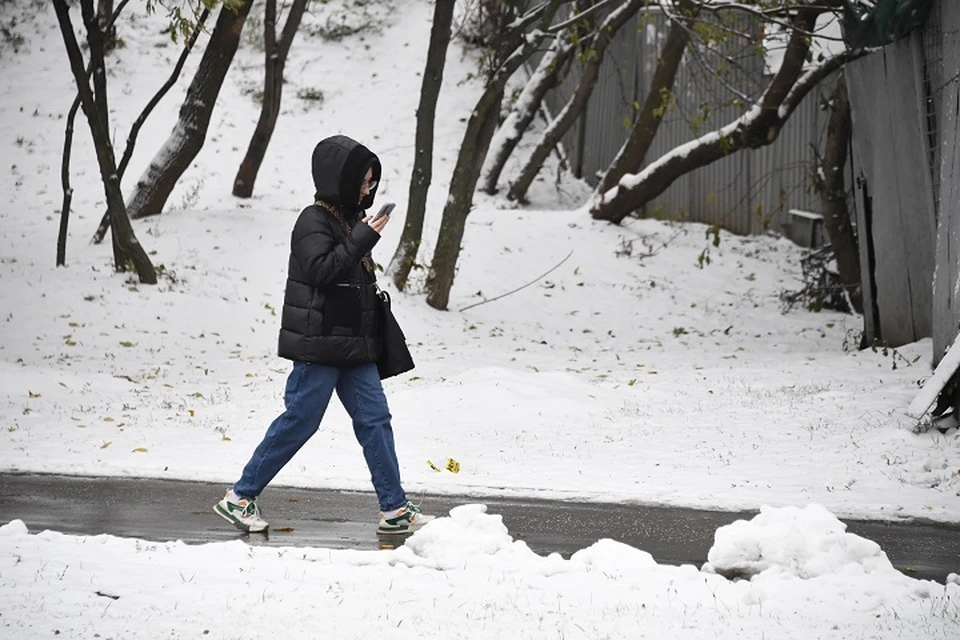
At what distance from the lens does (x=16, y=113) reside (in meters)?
24.1

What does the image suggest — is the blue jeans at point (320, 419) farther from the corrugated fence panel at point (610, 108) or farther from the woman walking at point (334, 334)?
the corrugated fence panel at point (610, 108)

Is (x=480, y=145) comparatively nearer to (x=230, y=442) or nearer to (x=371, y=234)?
(x=230, y=442)

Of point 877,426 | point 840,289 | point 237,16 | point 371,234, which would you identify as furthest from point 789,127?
point 371,234

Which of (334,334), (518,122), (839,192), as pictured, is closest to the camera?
(334,334)

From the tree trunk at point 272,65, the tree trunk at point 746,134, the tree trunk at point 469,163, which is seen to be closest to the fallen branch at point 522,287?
the tree trunk at point 469,163

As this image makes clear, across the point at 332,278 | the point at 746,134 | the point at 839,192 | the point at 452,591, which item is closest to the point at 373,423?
the point at 332,278

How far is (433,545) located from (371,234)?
1.51m

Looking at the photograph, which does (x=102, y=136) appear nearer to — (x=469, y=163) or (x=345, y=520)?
(x=469, y=163)

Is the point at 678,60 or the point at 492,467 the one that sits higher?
the point at 678,60

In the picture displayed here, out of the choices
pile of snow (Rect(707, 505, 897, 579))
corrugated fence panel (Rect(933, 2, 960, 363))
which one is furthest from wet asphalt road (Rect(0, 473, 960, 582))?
corrugated fence panel (Rect(933, 2, 960, 363))

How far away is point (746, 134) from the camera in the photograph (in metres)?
17.2

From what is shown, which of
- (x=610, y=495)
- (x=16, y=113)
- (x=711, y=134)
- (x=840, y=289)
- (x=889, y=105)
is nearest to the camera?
(x=610, y=495)

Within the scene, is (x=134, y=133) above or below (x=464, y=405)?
above

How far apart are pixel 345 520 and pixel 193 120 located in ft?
40.5
